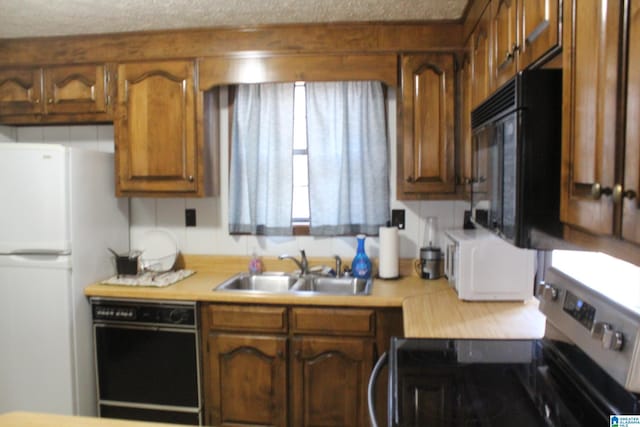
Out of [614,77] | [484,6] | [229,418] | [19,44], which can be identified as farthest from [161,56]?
[614,77]

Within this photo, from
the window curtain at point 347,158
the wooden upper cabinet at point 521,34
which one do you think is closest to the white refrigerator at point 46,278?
the window curtain at point 347,158

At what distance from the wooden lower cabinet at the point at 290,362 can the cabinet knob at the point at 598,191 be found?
1.45 m

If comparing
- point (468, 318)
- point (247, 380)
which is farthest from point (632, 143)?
point (247, 380)

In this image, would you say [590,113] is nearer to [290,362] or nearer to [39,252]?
[290,362]

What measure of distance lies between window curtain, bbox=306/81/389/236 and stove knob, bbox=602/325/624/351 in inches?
66.9

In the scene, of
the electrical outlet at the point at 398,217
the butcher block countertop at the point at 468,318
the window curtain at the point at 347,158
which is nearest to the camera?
the butcher block countertop at the point at 468,318

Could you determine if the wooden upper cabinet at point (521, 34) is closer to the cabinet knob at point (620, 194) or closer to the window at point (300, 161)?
the cabinet knob at point (620, 194)

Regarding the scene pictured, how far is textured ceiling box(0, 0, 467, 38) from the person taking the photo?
2.12 m

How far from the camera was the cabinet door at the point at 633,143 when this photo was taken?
0.72 metres

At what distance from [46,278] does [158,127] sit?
1.01 metres

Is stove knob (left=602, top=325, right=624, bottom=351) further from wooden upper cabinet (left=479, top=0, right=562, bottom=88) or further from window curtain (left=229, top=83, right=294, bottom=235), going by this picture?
window curtain (left=229, top=83, right=294, bottom=235)

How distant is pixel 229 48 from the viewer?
7.99 ft

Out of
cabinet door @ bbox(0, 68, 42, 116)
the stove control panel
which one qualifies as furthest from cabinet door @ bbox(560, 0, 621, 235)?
cabinet door @ bbox(0, 68, 42, 116)

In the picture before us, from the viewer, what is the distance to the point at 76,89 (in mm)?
2584
